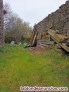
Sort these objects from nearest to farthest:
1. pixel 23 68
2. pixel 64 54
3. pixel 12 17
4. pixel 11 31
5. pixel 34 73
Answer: pixel 34 73 < pixel 23 68 < pixel 64 54 < pixel 11 31 < pixel 12 17

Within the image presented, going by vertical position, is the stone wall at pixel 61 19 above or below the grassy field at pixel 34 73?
above

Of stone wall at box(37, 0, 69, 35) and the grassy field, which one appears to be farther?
stone wall at box(37, 0, 69, 35)

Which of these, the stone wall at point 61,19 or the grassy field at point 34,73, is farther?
the stone wall at point 61,19

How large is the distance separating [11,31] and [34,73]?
829 inches

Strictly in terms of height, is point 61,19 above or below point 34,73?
above

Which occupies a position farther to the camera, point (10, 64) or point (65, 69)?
point (10, 64)

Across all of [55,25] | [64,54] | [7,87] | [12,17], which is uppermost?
[12,17]

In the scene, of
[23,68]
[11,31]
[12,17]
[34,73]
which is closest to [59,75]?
[34,73]

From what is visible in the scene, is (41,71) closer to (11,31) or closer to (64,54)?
(64,54)

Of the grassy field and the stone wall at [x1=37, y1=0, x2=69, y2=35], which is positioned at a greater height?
the stone wall at [x1=37, y1=0, x2=69, y2=35]

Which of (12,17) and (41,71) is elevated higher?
(12,17)

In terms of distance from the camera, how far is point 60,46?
5.93m

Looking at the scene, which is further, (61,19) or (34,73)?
(61,19)

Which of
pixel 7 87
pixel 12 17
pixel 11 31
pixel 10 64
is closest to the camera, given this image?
pixel 7 87
